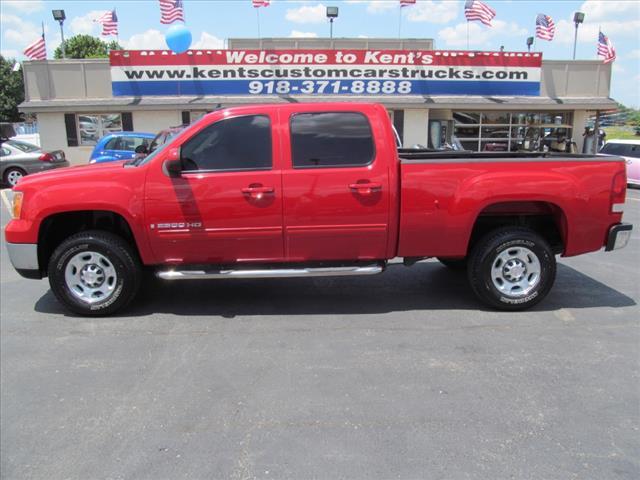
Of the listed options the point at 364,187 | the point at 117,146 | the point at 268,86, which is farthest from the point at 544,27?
the point at 364,187

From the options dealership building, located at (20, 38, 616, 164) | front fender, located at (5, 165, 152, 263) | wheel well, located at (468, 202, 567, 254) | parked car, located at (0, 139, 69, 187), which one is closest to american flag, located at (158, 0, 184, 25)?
dealership building, located at (20, 38, 616, 164)

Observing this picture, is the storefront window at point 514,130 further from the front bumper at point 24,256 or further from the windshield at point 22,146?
the front bumper at point 24,256

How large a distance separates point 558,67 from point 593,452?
73.8ft

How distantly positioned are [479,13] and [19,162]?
17.6m

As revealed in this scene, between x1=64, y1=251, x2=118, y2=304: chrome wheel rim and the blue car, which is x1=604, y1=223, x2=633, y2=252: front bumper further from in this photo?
the blue car

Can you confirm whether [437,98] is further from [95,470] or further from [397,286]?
[95,470]

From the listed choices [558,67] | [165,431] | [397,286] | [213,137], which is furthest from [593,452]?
[558,67]

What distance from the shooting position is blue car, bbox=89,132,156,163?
13555 mm

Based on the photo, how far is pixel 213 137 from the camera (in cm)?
479

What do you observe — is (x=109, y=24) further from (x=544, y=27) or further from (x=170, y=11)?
(x=544, y=27)

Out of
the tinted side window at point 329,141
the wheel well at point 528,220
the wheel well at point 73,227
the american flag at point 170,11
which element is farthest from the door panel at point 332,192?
the american flag at point 170,11

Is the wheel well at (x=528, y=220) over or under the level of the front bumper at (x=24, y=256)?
over

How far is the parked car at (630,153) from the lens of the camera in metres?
16.1

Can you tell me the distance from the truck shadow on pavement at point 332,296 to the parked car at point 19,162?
1224 centimetres
